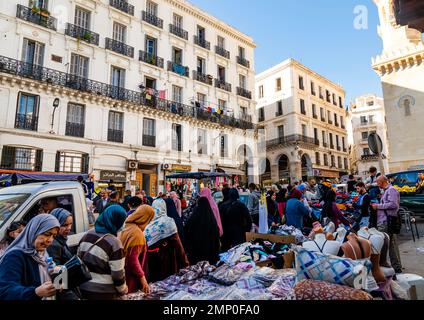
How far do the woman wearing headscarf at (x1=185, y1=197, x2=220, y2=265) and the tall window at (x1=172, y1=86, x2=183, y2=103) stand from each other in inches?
735

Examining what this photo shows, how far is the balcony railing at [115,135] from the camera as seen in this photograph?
18047mm

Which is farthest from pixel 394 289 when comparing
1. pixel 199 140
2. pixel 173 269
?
pixel 199 140

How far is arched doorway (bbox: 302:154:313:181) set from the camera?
31.3 meters

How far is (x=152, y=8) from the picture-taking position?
864 inches

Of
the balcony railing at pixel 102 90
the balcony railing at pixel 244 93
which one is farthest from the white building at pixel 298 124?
the balcony railing at pixel 102 90

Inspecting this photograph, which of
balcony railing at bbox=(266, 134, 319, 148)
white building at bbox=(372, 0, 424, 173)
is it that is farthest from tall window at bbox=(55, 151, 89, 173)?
white building at bbox=(372, 0, 424, 173)

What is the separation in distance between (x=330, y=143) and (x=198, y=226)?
1433 inches

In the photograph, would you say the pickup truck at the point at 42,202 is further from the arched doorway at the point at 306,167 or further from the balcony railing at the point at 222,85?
the arched doorway at the point at 306,167

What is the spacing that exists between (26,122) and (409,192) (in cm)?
1986

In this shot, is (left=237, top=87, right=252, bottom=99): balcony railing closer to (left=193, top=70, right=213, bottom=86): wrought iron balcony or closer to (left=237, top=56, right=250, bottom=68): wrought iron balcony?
(left=237, top=56, right=250, bottom=68): wrought iron balcony

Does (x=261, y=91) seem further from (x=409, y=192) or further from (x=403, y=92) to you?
(x=409, y=192)

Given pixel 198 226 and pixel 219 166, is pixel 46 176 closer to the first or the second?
pixel 198 226

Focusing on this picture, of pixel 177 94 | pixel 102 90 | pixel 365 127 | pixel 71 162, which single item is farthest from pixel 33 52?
pixel 365 127

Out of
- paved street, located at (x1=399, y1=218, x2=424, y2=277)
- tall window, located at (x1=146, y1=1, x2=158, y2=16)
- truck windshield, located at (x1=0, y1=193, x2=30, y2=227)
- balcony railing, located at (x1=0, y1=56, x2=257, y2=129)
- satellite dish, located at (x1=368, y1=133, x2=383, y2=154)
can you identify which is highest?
tall window, located at (x1=146, y1=1, x2=158, y2=16)
